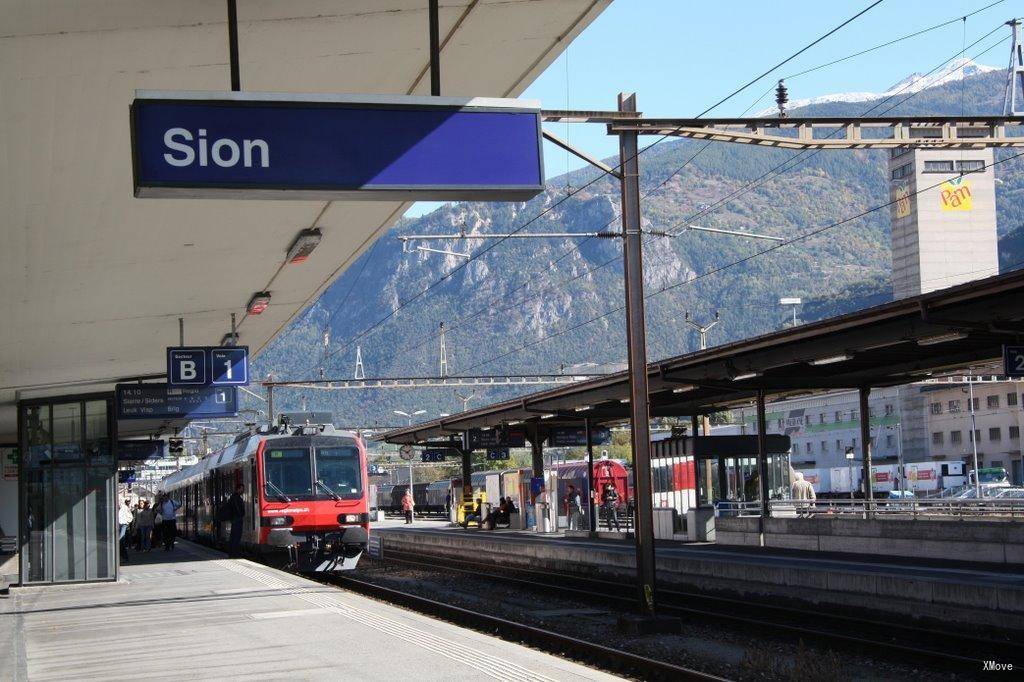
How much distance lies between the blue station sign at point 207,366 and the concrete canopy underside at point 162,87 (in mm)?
4044

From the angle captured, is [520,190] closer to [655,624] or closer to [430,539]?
[655,624]

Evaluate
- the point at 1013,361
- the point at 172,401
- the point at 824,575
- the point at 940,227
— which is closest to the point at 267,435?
the point at 172,401

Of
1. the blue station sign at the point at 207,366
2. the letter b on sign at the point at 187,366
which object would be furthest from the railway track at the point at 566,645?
the letter b on sign at the point at 187,366

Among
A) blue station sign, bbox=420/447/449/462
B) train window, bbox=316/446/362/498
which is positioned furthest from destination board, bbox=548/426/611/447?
train window, bbox=316/446/362/498

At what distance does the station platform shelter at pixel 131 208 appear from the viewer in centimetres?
698

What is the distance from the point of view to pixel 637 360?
1605 cm

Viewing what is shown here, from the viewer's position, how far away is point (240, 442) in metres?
27.6

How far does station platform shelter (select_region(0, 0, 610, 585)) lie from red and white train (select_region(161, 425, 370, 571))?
318cm

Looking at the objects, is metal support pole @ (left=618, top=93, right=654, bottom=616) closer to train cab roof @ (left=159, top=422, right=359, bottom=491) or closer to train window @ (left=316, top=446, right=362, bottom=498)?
train window @ (left=316, top=446, right=362, bottom=498)

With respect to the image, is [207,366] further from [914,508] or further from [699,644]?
[914,508]

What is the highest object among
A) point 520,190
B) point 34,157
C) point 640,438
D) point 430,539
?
point 34,157

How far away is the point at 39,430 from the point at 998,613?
15265mm

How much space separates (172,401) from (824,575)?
1176 centimetres

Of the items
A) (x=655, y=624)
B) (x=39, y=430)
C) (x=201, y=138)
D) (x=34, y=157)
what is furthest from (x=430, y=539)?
(x=201, y=138)
